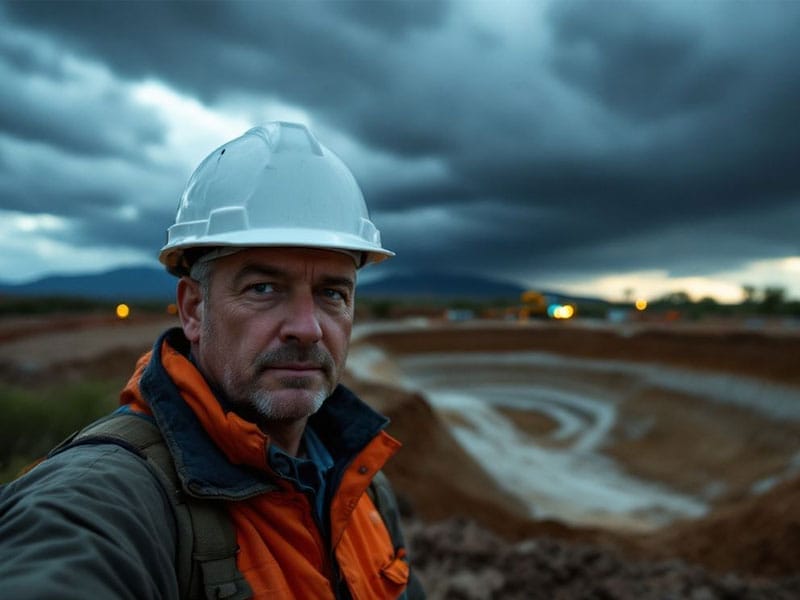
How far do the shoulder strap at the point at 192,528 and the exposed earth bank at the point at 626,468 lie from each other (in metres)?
4.78

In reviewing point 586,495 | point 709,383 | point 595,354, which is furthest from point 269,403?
point 595,354

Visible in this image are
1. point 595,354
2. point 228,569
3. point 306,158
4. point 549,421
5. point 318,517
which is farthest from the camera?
point 595,354

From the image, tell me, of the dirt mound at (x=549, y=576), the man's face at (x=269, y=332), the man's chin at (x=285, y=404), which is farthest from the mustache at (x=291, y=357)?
the dirt mound at (x=549, y=576)

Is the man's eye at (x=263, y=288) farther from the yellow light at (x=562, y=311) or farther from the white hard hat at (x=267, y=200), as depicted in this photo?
the yellow light at (x=562, y=311)

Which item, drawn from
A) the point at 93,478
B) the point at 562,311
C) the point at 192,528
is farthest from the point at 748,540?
the point at 562,311

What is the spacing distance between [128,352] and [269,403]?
22197 mm

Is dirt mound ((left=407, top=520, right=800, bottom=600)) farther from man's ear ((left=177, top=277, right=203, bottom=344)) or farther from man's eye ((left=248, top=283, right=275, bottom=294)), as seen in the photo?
man's eye ((left=248, top=283, right=275, bottom=294))

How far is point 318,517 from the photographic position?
2064 millimetres

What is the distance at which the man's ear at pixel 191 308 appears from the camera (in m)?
2.24

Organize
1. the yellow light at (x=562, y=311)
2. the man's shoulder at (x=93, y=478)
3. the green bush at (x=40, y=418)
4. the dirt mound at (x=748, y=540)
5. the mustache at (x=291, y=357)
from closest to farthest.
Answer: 1. the man's shoulder at (x=93, y=478)
2. the mustache at (x=291, y=357)
3. the green bush at (x=40, y=418)
4. the dirt mound at (x=748, y=540)
5. the yellow light at (x=562, y=311)

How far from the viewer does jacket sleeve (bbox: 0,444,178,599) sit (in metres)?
1.17

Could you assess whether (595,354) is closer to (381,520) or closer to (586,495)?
(586,495)

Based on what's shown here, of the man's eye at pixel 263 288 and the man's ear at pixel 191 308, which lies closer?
the man's eye at pixel 263 288

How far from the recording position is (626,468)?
21.2 metres
